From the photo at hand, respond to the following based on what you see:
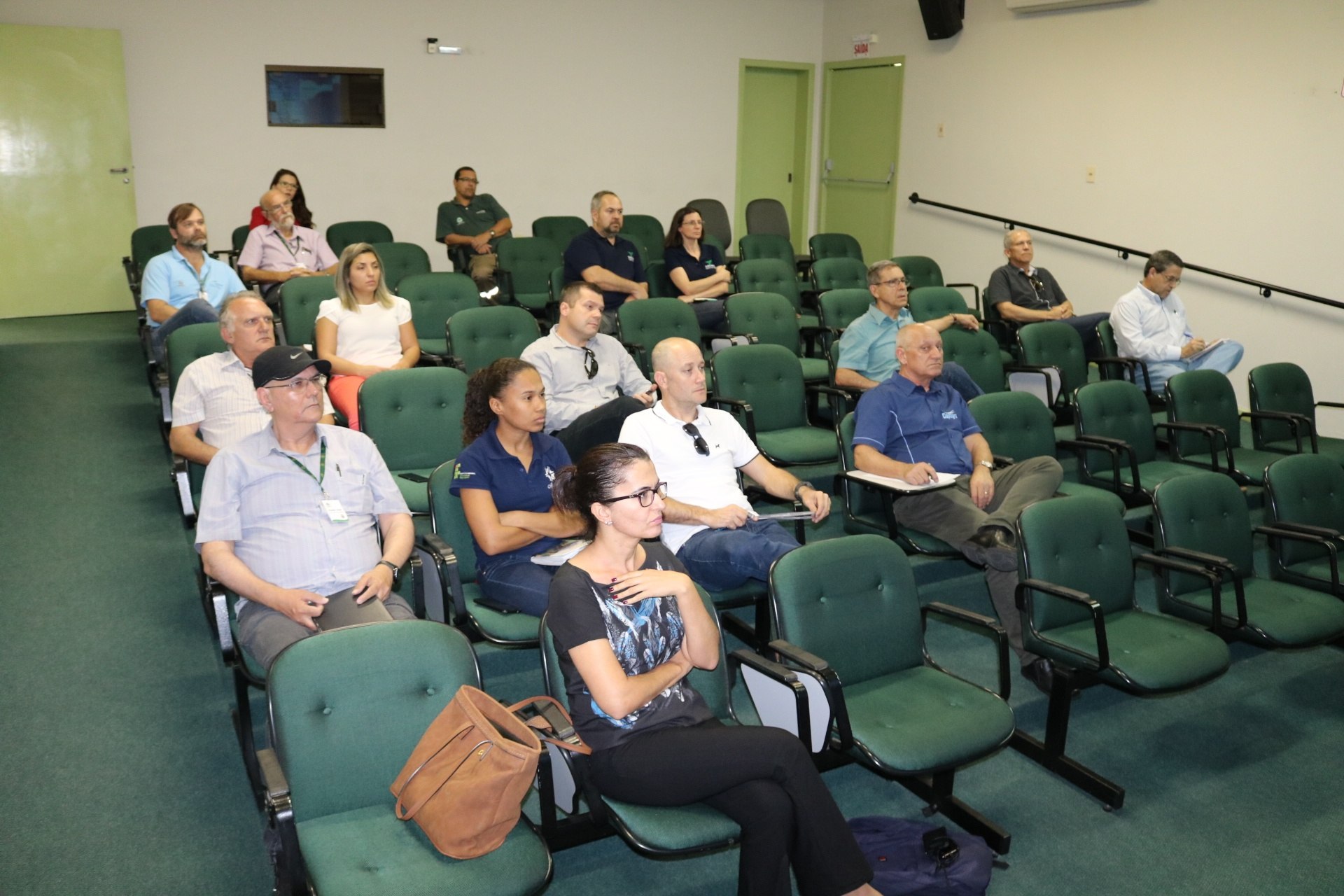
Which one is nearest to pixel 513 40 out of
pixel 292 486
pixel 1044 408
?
pixel 1044 408

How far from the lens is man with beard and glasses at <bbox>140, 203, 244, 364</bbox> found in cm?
557

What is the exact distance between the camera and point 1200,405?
5.46 m

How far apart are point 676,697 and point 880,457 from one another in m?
1.93

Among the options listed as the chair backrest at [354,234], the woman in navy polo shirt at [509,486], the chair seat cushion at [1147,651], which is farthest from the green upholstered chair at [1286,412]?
the chair backrest at [354,234]

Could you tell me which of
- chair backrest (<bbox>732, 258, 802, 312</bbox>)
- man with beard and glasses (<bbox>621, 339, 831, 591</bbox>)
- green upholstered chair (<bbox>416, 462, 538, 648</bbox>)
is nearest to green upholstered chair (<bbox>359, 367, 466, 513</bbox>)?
green upholstered chair (<bbox>416, 462, 538, 648</bbox>)

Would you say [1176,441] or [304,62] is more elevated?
Answer: [304,62]

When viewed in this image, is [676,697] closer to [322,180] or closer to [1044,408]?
[1044,408]

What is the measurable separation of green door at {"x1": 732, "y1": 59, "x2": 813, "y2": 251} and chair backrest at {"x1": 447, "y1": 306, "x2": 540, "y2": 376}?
6.48m

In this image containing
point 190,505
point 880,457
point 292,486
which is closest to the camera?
point 292,486

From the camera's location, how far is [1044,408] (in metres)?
4.87

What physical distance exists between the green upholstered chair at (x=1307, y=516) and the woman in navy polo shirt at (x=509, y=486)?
9.24 ft

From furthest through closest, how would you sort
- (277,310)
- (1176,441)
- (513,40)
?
(513,40)
(277,310)
(1176,441)

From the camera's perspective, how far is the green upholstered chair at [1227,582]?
12.0 ft

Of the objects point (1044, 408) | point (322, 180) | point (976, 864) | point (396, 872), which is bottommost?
point (976, 864)
